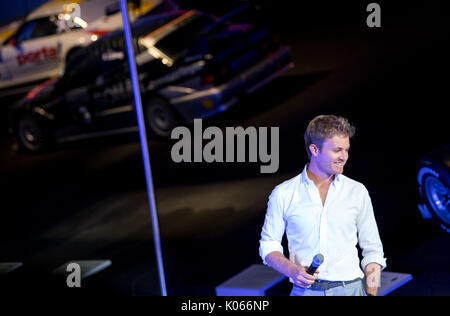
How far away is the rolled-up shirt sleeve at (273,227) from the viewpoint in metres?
2.56

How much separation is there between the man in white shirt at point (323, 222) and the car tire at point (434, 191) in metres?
1.04

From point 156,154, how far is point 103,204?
72cm

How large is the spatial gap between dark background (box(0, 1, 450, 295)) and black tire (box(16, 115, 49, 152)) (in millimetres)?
91

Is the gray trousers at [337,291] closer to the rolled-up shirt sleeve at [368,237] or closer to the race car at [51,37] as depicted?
the rolled-up shirt sleeve at [368,237]

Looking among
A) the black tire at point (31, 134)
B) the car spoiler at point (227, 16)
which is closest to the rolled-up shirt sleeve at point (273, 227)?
the car spoiler at point (227, 16)

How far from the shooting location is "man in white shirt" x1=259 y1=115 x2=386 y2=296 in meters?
2.54

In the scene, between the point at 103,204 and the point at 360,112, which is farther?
the point at 103,204

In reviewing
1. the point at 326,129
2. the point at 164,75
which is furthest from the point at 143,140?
the point at 326,129

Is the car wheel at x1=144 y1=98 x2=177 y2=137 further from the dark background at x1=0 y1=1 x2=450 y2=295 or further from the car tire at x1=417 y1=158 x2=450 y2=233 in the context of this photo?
the car tire at x1=417 y1=158 x2=450 y2=233

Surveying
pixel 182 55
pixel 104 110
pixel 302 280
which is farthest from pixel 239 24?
pixel 302 280

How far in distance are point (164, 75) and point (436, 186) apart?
2.02 m

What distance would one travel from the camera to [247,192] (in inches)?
169

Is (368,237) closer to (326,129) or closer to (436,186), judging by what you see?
(326,129)
